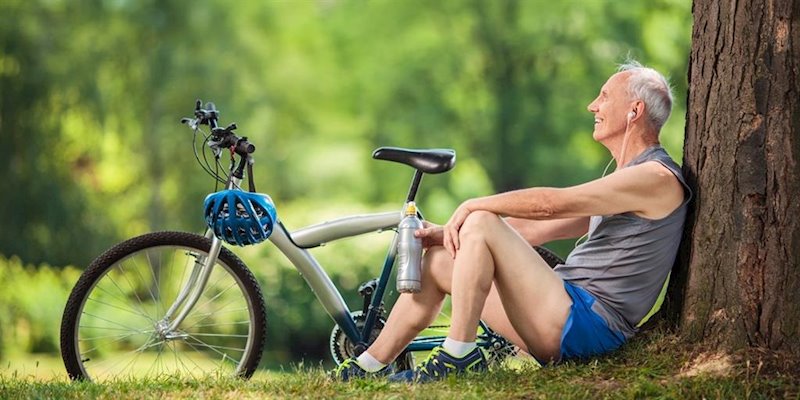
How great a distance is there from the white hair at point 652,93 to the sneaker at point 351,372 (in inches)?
53.8

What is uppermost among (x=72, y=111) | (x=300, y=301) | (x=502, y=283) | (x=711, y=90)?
(x=72, y=111)

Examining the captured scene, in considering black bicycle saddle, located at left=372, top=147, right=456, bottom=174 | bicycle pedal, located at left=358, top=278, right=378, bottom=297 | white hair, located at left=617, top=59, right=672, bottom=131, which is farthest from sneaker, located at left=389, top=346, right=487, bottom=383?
white hair, located at left=617, top=59, right=672, bottom=131

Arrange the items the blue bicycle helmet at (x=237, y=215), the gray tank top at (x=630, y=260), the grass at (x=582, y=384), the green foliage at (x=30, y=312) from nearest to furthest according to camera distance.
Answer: the grass at (x=582, y=384)
the gray tank top at (x=630, y=260)
the blue bicycle helmet at (x=237, y=215)
the green foliage at (x=30, y=312)

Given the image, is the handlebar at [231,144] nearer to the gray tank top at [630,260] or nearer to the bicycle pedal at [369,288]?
the bicycle pedal at [369,288]

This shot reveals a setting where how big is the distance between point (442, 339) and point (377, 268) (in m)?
6.09

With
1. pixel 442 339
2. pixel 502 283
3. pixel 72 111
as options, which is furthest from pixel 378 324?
pixel 72 111

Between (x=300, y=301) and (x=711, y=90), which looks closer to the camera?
(x=711, y=90)

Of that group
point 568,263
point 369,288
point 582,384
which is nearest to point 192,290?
point 369,288

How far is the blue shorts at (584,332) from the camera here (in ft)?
13.7

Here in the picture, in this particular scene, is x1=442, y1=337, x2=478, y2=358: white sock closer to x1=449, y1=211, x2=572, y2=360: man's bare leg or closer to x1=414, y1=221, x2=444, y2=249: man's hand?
x1=449, y1=211, x2=572, y2=360: man's bare leg

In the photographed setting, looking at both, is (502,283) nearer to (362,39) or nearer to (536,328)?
(536,328)

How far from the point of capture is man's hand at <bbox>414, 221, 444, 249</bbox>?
14.3 ft

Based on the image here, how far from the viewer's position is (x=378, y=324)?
4773 mm

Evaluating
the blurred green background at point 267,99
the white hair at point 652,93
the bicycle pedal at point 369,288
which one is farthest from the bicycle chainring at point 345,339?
the blurred green background at point 267,99
